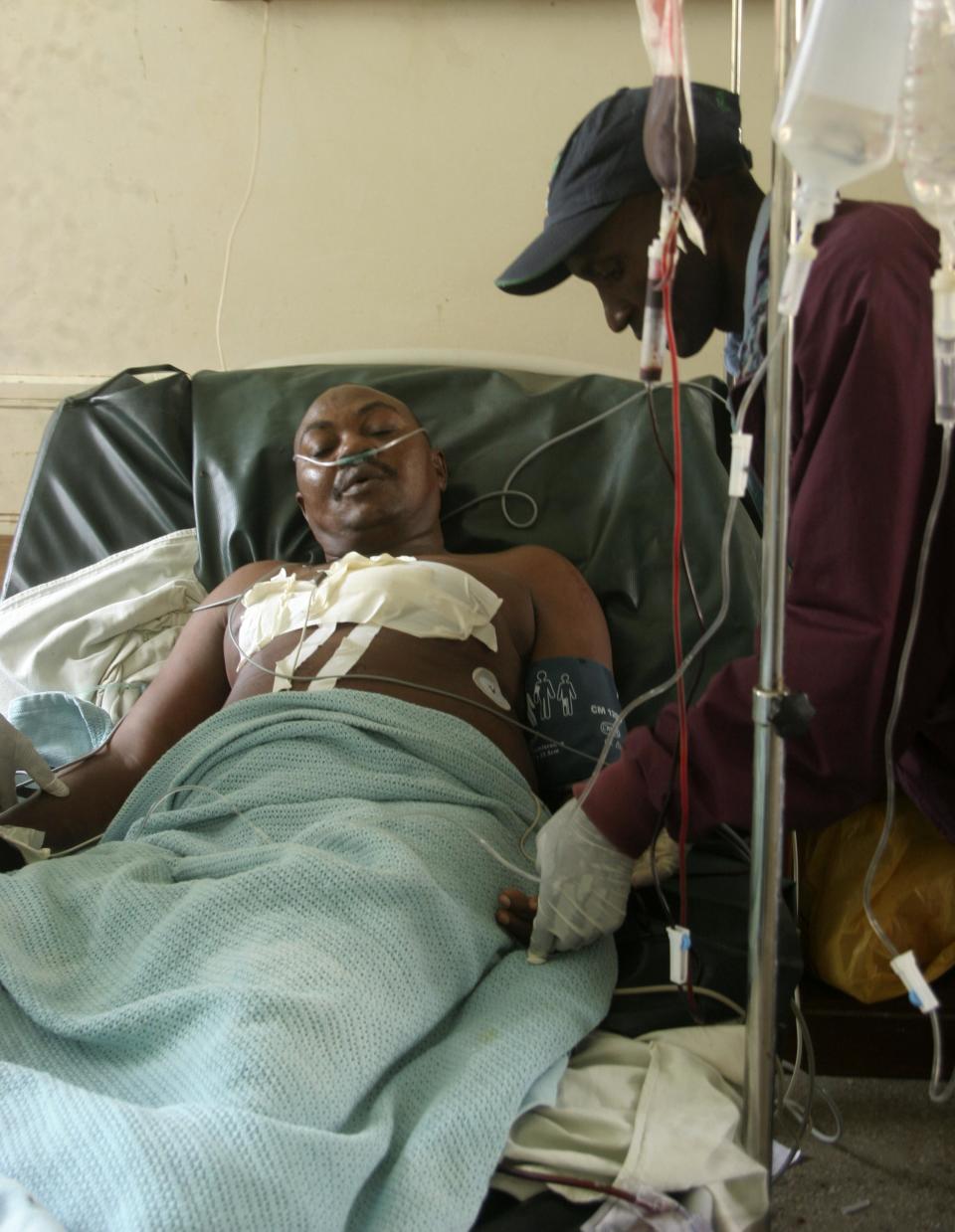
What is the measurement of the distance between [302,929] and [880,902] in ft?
2.60

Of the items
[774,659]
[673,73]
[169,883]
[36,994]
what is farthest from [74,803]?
[673,73]

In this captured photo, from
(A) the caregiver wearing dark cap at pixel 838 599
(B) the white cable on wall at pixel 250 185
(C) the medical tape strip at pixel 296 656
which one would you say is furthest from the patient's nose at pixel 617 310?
(B) the white cable on wall at pixel 250 185

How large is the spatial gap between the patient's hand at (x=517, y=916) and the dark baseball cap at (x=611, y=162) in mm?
785

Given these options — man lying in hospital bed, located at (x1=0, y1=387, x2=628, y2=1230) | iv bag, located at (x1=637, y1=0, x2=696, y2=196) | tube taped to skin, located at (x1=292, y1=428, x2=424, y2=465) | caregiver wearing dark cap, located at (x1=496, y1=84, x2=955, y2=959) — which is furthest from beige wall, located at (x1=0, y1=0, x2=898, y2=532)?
iv bag, located at (x1=637, y1=0, x2=696, y2=196)

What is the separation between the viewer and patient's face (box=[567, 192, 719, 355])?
4.77 ft

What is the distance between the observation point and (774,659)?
1.02m

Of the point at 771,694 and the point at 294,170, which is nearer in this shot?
the point at 771,694

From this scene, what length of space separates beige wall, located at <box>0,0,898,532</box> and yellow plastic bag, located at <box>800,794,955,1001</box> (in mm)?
1317

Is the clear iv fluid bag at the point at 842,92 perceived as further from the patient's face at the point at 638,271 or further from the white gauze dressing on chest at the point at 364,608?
the white gauze dressing on chest at the point at 364,608

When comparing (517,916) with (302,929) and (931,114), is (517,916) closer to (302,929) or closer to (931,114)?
(302,929)

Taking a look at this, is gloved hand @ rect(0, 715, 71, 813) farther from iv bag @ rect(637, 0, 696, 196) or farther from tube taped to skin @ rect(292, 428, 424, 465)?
iv bag @ rect(637, 0, 696, 196)

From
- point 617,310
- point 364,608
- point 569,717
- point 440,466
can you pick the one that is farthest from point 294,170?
point 569,717

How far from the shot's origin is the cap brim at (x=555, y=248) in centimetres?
149

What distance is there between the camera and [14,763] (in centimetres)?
177
